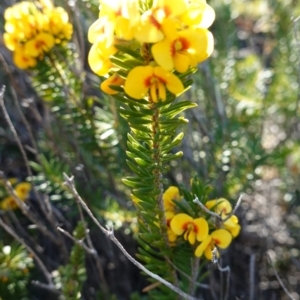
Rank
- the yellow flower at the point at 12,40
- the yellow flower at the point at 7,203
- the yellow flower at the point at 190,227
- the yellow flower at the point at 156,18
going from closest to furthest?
1. the yellow flower at the point at 156,18
2. the yellow flower at the point at 190,227
3. the yellow flower at the point at 12,40
4. the yellow flower at the point at 7,203

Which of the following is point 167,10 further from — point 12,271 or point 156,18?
point 12,271

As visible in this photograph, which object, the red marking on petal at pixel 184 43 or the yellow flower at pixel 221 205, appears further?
the yellow flower at pixel 221 205

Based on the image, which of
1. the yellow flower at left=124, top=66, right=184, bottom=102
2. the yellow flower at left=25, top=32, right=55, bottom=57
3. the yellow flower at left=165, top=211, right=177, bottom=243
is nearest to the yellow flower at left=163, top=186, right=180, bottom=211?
the yellow flower at left=165, top=211, right=177, bottom=243

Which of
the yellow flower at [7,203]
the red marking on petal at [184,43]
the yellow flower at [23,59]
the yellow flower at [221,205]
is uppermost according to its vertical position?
the yellow flower at [23,59]

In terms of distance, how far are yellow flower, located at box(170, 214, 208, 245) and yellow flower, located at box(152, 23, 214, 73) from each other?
300 mm

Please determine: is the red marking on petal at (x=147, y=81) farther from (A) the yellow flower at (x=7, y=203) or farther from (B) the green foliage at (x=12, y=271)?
(A) the yellow flower at (x=7, y=203)

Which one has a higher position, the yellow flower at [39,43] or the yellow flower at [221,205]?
the yellow flower at [39,43]

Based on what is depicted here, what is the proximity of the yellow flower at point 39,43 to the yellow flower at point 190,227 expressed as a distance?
0.59 m

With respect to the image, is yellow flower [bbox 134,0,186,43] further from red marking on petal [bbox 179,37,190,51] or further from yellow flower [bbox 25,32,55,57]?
yellow flower [bbox 25,32,55,57]

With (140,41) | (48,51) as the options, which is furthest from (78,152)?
(140,41)

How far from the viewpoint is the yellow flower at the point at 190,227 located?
2.87 feet

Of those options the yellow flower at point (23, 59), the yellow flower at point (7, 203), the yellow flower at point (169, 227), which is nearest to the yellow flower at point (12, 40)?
the yellow flower at point (23, 59)

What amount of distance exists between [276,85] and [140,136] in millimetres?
1118

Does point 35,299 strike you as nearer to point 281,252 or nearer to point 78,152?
point 78,152
